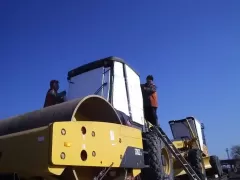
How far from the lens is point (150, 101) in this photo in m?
7.89

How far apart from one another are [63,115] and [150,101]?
442 cm

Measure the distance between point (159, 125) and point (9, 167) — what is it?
497 cm

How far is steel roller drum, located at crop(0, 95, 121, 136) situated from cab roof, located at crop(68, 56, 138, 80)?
5.66 ft

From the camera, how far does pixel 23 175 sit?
3.34 m

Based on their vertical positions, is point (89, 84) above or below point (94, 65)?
below

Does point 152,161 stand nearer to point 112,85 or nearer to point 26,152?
point 112,85

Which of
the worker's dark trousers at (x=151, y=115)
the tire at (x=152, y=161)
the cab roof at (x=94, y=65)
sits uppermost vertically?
the cab roof at (x=94, y=65)

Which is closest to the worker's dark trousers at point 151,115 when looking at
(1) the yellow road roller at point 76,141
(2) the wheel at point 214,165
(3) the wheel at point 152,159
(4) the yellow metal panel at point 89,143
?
(3) the wheel at point 152,159

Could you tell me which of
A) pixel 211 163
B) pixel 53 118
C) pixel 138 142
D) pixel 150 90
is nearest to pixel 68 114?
pixel 53 118

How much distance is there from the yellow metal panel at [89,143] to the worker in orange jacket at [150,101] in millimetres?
3363

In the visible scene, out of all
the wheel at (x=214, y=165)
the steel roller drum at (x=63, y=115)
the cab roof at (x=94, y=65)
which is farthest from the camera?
the wheel at (x=214, y=165)

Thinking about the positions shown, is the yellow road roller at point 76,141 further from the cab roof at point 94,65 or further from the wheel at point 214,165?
the wheel at point 214,165

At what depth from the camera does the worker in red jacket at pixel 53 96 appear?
609cm

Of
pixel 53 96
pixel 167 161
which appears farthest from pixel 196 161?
pixel 53 96
